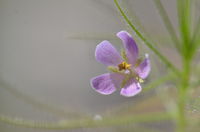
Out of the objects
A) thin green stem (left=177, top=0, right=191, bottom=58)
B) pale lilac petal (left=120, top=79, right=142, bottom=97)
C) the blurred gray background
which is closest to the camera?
pale lilac petal (left=120, top=79, right=142, bottom=97)

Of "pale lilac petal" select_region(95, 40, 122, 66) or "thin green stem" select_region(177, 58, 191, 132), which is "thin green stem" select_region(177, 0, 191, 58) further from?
"pale lilac petal" select_region(95, 40, 122, 66)

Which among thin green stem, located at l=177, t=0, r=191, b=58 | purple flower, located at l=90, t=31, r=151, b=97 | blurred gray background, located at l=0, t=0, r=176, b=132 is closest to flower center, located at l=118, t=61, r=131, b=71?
purple flower, located at l=90, t=31, r=151, b=97

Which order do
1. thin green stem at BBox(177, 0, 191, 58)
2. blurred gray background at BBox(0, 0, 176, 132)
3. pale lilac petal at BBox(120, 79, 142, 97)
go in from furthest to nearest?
blurred gray background at BBox(0, 0, 176, 132)
thin green stem at BBox(177, 0, 191, 58)
pale lilac petal at BBox(120, 79, 142, 97)

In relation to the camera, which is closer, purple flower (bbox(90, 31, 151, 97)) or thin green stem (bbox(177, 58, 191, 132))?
purple flower (bbox(90, 31, 151, 97))

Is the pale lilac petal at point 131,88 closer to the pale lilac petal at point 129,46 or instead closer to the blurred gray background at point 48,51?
the pale lilac petal at point 129,46

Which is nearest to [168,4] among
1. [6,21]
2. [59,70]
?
[59,70]

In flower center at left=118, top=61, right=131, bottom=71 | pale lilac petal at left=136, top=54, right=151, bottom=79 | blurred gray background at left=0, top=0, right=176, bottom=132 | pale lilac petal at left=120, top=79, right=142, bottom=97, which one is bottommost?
pale lilac petal at left=120, top=79, right=142, bottom=97

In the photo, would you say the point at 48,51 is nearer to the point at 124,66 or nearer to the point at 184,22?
the point at 184,22

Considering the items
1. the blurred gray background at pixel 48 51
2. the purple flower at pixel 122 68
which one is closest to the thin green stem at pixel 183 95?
the purple flower at pixel 122 68

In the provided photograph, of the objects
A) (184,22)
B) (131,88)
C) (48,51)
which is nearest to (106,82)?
(131,88)

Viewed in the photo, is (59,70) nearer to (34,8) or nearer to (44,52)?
(44,52)
